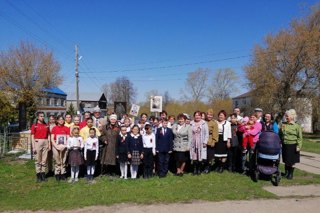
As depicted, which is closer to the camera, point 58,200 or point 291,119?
point 58,200

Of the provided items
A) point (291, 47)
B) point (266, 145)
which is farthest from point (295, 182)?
point (291, 47)

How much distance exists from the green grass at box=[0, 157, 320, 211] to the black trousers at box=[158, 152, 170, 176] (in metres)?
0.23

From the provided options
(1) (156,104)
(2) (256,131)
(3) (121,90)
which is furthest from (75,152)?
(3) (121,90)

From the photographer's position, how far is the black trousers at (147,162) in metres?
9.95

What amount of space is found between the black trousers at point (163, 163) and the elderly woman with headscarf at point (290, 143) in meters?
3.23

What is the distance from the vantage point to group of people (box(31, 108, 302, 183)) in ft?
31.8

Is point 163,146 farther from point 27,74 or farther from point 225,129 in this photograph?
point 27,74

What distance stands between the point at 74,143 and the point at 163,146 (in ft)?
7.98

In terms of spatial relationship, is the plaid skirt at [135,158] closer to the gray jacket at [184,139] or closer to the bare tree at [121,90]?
the gray jacket at [184,139]

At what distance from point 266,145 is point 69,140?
5.18m

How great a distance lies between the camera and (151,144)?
10.0 m

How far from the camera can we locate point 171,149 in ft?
33.5

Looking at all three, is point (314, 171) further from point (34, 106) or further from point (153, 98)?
point (34, 106)

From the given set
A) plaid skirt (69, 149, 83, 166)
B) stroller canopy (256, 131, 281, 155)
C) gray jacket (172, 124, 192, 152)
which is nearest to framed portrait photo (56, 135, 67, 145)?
plaid skirt (69, 149, 83, 166)
